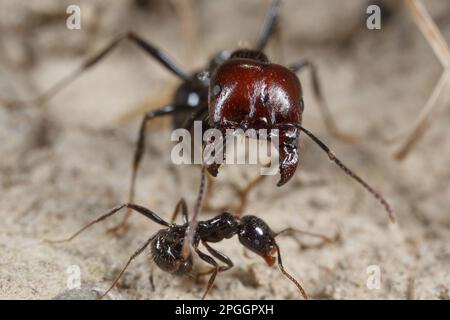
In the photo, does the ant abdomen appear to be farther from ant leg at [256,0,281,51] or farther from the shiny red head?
ant leg at [256,0,281,51]

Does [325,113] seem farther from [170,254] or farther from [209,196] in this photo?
[170,254]

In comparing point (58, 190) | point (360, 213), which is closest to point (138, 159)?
point (58, 190)

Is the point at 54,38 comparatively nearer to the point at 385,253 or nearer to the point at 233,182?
the point at 233,182

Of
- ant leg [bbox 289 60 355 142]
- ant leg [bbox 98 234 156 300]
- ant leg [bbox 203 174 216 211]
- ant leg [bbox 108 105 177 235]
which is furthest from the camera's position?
ant leg [bbox 289 60 355 142]

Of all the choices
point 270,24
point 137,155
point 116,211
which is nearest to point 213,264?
point 116,211

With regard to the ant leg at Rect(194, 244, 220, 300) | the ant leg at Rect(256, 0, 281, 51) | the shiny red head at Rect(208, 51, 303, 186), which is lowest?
the ant leg at Rect(194, 244, 220, 300)

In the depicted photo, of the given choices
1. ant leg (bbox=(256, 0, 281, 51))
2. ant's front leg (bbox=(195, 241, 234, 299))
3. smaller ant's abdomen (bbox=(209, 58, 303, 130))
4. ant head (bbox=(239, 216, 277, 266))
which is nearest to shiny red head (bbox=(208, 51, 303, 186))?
smaller ant's abdomen (bbox=(209, 58, 303, 130))

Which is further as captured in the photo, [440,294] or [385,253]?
[385,253]
